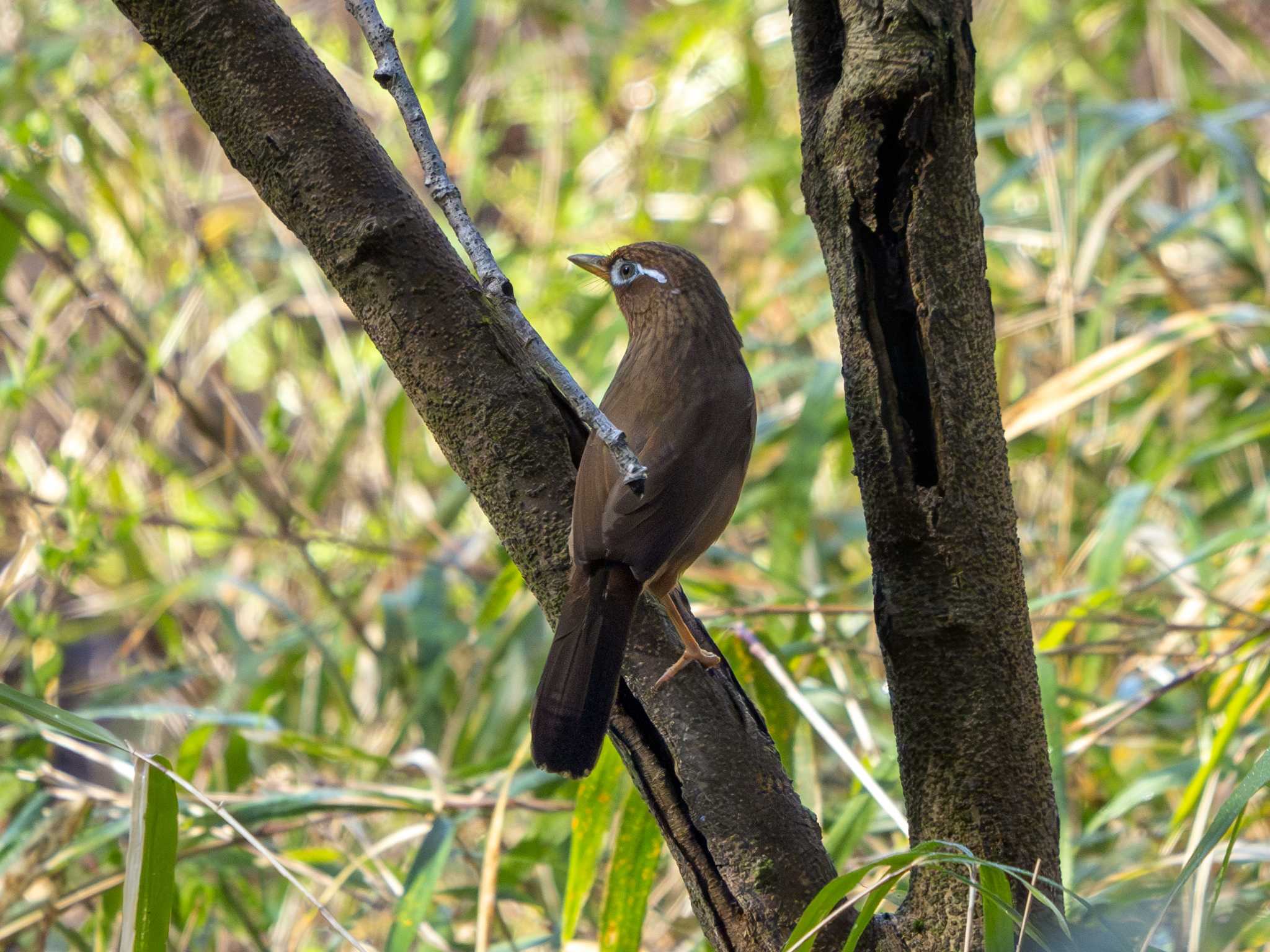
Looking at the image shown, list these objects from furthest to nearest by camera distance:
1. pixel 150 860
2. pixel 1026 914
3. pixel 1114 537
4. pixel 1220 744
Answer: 1. pixel 1114 537
2. pixel 1220 744
3. pixel 150 860
4. pixel 1026 914

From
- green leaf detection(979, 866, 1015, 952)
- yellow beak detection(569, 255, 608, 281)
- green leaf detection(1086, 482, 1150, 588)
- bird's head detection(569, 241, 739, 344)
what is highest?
yellow beak detection(569, 255, 608, 281)

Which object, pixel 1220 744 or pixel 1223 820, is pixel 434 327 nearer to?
pixel 1223 820

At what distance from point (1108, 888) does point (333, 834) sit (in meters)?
2.17

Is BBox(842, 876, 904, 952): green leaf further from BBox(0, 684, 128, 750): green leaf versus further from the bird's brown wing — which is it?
BBox(0, 684, 128, 750): green leaf

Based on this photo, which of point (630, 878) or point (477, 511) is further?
point (477, 511)

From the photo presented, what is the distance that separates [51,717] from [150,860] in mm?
224

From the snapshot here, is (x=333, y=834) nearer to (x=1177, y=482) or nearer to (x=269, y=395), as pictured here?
(x=269, y=395)

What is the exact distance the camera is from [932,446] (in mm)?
1452

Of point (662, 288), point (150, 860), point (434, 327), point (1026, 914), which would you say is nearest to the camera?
A: point (1026, 914)

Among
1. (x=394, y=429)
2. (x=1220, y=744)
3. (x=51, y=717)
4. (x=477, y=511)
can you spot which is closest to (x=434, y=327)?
(x=51, y=717)

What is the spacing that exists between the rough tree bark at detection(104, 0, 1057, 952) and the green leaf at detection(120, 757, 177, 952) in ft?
1.69

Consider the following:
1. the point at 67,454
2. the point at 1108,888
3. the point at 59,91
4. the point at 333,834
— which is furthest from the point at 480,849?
the point at 59,91

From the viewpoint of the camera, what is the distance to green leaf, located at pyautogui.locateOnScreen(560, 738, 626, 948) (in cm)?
212

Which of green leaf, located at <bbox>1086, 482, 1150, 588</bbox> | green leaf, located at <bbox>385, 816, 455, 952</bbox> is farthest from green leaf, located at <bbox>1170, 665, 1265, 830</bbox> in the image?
green leaf, located at <bbox>385, 816, 455, 952</bbox>
